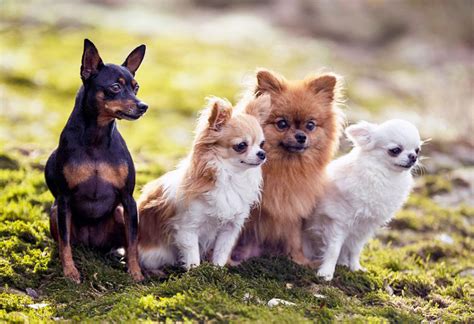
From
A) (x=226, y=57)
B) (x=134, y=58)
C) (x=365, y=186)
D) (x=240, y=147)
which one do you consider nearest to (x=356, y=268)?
(x=365, y=186)

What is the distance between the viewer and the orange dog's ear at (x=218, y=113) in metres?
5.02

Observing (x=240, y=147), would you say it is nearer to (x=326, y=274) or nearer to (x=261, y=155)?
(x=261, y=155)

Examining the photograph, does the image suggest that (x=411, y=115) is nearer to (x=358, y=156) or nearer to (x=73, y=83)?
(x=73, y=83)

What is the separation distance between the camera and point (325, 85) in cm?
577

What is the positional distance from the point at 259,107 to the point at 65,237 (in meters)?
1.85

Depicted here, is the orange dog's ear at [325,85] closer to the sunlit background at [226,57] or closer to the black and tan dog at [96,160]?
the sunlit background at [226,57]

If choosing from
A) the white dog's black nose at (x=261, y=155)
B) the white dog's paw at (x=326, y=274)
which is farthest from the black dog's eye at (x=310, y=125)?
the white dog's paw at (x=326, y=274)

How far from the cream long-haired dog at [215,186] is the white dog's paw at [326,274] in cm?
83

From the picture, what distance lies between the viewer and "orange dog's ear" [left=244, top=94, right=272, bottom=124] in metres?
5.33

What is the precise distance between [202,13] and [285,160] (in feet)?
75.0

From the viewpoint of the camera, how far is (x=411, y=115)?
14125 mm

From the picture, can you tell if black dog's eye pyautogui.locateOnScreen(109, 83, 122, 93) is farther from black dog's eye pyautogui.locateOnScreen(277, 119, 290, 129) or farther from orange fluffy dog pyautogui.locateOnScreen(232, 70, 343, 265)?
black dog's eye pyautogui.locateOnScreen(277, 119, 290, 129)

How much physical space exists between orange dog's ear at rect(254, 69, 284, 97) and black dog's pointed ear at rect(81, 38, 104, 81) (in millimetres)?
1520

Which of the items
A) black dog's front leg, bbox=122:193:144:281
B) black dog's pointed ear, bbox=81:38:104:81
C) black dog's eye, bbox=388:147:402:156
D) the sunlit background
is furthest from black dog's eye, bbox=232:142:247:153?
black dog's eye, bbox=388:147:402:156
